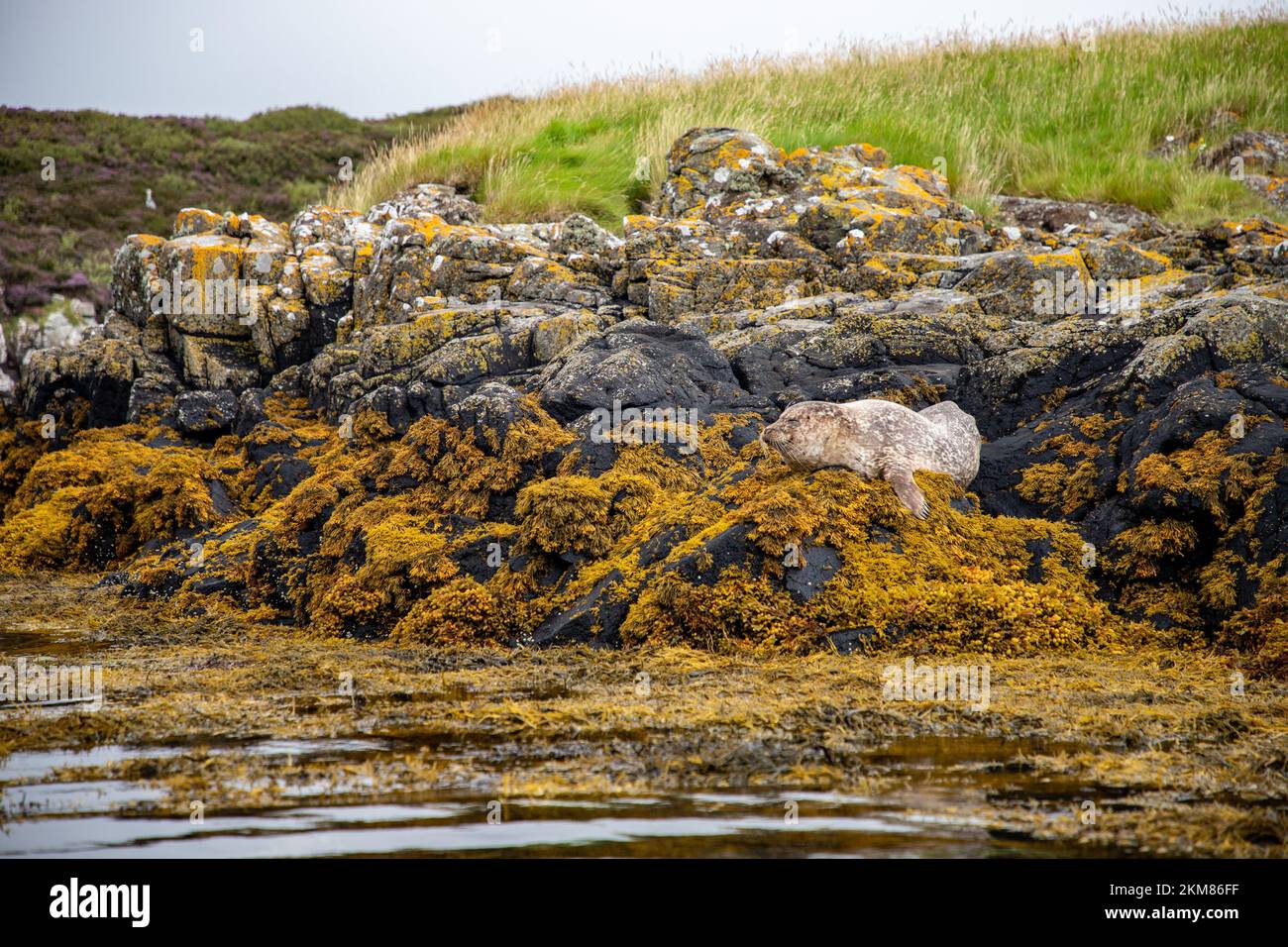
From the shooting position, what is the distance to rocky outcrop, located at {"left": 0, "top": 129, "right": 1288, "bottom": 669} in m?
6.98

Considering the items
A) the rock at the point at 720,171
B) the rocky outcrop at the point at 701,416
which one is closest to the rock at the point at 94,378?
the rocky outcrop at the point at 701,416

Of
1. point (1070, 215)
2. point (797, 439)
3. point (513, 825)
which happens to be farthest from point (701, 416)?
A: point (1070, 215)

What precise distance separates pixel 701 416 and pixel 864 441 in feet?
5.94

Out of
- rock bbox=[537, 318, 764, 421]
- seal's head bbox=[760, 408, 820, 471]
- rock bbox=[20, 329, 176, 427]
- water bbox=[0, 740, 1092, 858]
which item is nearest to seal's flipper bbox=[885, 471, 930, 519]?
seal's head bbox=[760, 408, 820, 471]

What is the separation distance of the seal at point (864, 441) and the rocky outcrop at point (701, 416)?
18 cm

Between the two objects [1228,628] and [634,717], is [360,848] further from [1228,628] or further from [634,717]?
[1228,628]

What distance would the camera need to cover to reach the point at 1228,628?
658 centimetres

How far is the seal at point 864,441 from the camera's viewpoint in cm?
757

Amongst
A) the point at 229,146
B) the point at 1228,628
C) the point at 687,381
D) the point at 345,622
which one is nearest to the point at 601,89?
the point at 687,381

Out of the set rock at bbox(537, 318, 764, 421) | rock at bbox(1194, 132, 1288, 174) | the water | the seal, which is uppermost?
rock at bbox(1194, 132, 1288, 174)

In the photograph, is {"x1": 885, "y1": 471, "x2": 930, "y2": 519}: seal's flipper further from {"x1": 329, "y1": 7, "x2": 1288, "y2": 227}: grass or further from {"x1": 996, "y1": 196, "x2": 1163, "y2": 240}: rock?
{"x1": 329, "y1": 7, "x2": 1288, "y2": 227}: grass

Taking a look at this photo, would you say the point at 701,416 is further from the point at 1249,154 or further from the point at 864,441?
the point at 1249,154

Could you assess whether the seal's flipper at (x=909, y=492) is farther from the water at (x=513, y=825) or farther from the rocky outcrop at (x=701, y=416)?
the water at (x=513, y=825)
